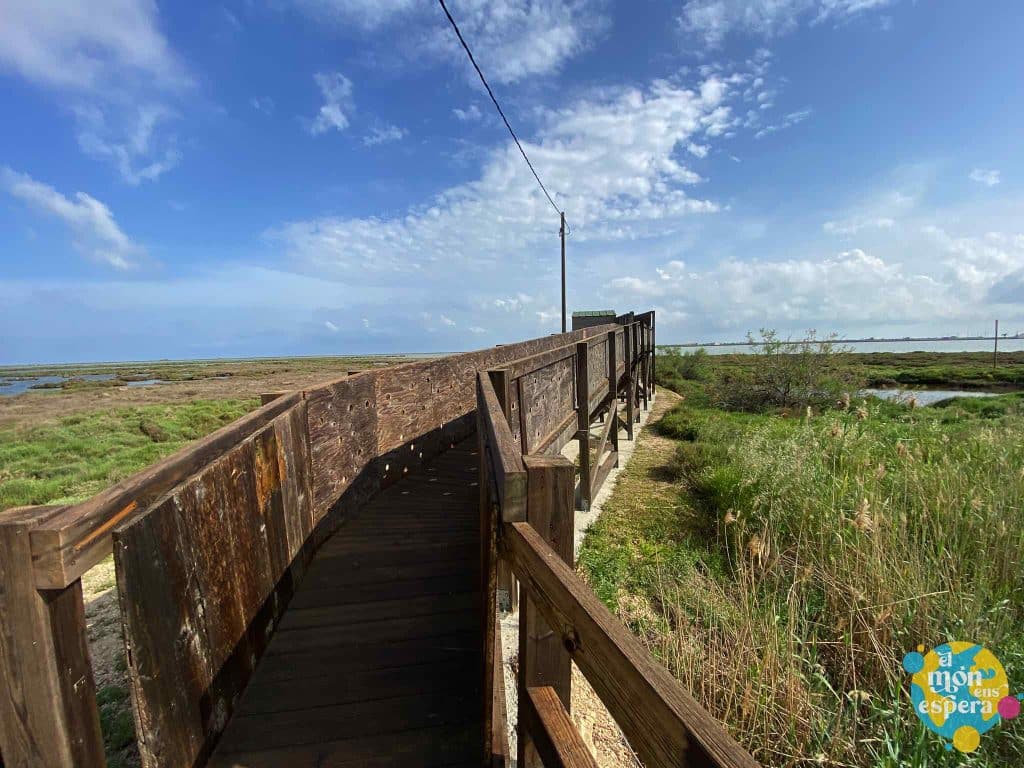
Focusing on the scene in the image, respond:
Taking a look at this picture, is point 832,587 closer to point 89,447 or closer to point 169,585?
point 169,585

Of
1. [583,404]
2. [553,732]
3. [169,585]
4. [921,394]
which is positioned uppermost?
[583,404]

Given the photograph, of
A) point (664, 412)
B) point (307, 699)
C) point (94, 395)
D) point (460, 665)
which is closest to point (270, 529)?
point (307, 699)

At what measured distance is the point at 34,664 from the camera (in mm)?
1582

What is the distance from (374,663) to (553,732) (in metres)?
1.78

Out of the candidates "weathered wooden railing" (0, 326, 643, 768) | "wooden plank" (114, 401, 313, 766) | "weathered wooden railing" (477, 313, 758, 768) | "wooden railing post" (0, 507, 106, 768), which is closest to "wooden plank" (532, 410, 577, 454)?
"weathered wooden railing" (477, 313, 758, 768)

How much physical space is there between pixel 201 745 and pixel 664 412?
16.0 meters

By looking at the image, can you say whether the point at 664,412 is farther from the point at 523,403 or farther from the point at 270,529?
the point at 270,529

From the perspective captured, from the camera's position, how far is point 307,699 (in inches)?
100

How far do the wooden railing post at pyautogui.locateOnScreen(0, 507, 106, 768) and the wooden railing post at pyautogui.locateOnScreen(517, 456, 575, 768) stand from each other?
1.46 meters

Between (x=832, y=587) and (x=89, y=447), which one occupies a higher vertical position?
(x=832, y=587)

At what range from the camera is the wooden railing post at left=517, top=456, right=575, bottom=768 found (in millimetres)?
1515

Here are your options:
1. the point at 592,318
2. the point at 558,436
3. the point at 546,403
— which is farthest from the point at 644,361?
the point at 546,403

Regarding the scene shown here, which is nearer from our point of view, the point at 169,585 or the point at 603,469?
the point at 169,585

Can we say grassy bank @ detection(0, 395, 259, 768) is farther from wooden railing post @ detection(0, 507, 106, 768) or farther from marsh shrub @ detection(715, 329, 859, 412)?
marsh shrub @ detection(715, 329, 859, 412)
